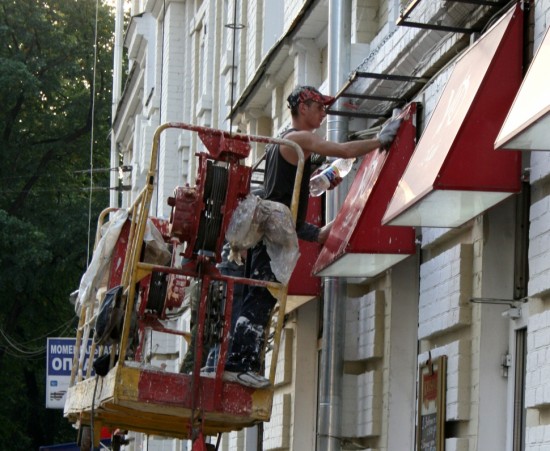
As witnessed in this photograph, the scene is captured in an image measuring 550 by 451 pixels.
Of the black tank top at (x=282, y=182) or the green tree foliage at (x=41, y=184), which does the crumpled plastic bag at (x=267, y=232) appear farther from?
the green tree foliage at (x=41, y=184)

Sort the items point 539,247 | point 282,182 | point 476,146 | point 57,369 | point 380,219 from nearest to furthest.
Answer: point 539,247, point 476,146, point 282,182, point 380,219, point 57,369

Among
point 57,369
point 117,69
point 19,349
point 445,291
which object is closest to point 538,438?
point 445,291

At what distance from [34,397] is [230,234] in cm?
3362

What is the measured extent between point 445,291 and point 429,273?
1.68ft

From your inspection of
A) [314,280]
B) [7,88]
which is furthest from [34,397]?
[314,280]

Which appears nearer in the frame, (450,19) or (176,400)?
(176,400)

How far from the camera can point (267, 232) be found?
9.55 metres

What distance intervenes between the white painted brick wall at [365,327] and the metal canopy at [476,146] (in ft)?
8.24

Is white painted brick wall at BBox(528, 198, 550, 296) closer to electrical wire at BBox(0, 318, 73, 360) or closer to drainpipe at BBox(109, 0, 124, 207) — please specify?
drainpipe at BBox(109, 0, 124, 207)

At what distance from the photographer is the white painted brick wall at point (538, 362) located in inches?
322

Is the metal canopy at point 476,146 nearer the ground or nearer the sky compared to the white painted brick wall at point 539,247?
nearer the sky

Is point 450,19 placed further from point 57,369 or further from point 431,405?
point 57,369

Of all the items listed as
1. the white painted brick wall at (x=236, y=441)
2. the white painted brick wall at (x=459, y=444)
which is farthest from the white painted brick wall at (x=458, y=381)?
the white painted brick wall at (x=236, y=441)

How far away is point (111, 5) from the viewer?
1839 inches
